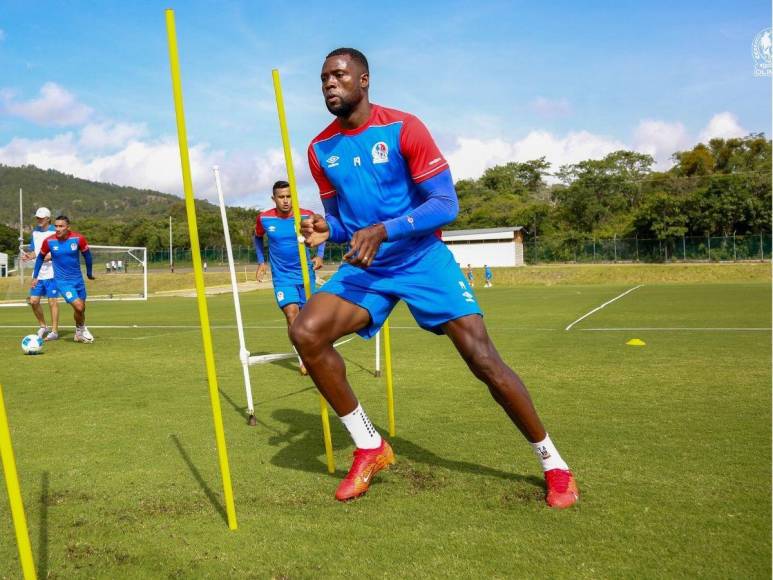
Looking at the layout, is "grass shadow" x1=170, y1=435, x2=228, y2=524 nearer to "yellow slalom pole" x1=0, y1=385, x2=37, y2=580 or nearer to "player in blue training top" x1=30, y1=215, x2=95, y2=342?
"yellow slalom pole" x1=0, y1=385, x2=37, y2=580

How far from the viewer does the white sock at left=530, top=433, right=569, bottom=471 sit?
422 cm

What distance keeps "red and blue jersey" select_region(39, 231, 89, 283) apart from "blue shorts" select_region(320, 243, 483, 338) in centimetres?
1105

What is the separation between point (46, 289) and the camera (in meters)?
14.6

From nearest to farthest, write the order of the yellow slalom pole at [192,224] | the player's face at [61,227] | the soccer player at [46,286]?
the yellow slalom pole at [192,224]
the player's face at [61,227]
the soccer player at [46,286]

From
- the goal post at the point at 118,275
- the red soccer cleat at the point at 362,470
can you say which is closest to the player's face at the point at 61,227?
Answer: the red soccer cleat at the point at 362,470

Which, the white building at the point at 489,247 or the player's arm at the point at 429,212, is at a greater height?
the player's arm at the point at 429,212

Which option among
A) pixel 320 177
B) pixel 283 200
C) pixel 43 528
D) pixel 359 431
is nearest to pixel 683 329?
pixel 283 200

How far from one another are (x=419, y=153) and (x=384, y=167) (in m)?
0.26

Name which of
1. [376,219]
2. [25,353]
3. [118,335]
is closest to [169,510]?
[376,219]

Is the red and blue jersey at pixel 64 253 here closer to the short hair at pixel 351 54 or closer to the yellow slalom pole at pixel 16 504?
the short hair at pixel 351 54

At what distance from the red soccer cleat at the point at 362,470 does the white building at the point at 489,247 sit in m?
67.2

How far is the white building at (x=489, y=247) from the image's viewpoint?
237 ft

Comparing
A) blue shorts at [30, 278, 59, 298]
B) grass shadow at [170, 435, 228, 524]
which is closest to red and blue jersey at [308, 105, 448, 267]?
grass shadow at [170, 435, 228, 524]

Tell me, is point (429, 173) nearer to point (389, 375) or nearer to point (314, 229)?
point (314, 229)
